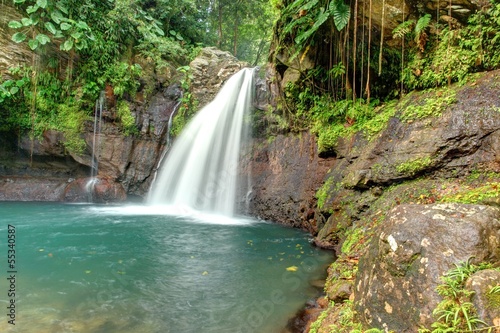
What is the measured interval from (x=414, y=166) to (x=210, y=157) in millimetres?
7077

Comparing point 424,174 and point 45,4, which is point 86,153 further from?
point 424,174

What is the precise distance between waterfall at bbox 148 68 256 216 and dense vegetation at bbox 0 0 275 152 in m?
2.29

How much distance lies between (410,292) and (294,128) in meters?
6.80

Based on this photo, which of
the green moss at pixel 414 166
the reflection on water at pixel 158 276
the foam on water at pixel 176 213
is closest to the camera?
the reflection on water at pixel 158 276

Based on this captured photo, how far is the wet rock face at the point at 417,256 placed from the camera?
2.42 m

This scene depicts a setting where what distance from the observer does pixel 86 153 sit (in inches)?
480

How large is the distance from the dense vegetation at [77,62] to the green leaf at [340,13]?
21.0 feet

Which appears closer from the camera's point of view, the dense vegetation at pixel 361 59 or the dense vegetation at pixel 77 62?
the dense vegetation at pixel 361 59

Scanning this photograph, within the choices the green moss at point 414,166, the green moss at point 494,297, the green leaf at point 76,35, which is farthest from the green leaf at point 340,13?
the green leaf at point 76,35

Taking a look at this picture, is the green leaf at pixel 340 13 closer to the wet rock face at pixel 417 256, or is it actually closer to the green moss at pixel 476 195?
the green moss at pixel 476 195

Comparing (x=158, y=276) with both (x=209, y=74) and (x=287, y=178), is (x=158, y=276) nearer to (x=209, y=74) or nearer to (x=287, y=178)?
(x=287, y=178)

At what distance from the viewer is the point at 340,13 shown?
6449mm

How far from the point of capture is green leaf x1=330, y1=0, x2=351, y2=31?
6.37 meters

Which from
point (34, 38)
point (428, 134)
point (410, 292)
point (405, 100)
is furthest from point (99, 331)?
point (34, 38)
